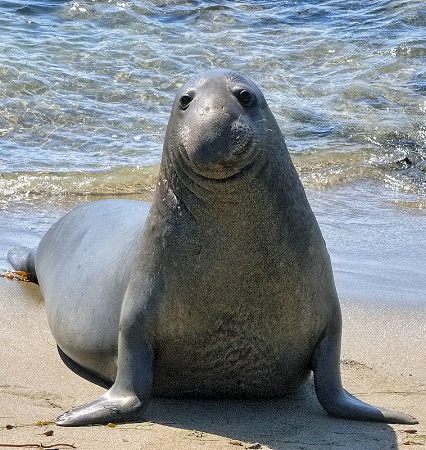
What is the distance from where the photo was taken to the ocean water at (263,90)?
8273 mm

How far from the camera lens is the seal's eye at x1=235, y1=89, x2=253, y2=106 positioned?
397 centimetres

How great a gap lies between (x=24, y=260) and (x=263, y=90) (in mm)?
7320

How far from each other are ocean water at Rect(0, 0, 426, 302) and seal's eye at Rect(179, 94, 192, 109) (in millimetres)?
2312

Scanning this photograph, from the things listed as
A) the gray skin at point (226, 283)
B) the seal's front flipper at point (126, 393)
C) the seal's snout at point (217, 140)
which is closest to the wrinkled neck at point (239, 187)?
the gray skin at point (226, 283)

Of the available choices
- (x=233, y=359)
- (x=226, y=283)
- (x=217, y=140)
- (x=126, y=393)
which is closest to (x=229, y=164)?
(x=217, y=140)

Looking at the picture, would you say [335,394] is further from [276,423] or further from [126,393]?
[126,393]

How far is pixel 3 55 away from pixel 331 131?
445 cm

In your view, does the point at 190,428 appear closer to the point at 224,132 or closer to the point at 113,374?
the point at 113,374

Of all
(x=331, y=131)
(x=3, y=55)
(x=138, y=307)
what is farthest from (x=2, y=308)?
(x=3, y=55)

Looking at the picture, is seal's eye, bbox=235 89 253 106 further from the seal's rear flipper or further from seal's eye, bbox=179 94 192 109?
the seal's rear flipper

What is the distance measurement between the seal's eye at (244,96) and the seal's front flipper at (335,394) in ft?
3.41

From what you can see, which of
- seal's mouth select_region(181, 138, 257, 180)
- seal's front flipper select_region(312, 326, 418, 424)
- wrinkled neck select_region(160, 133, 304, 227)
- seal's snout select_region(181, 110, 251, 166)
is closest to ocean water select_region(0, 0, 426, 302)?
seal's front flipper select_region(312, 326, 418, 424)

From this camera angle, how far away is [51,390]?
462 centimetres

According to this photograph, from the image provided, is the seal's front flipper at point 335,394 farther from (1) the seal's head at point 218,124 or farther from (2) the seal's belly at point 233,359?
(1) the seal's head at point 218,124
